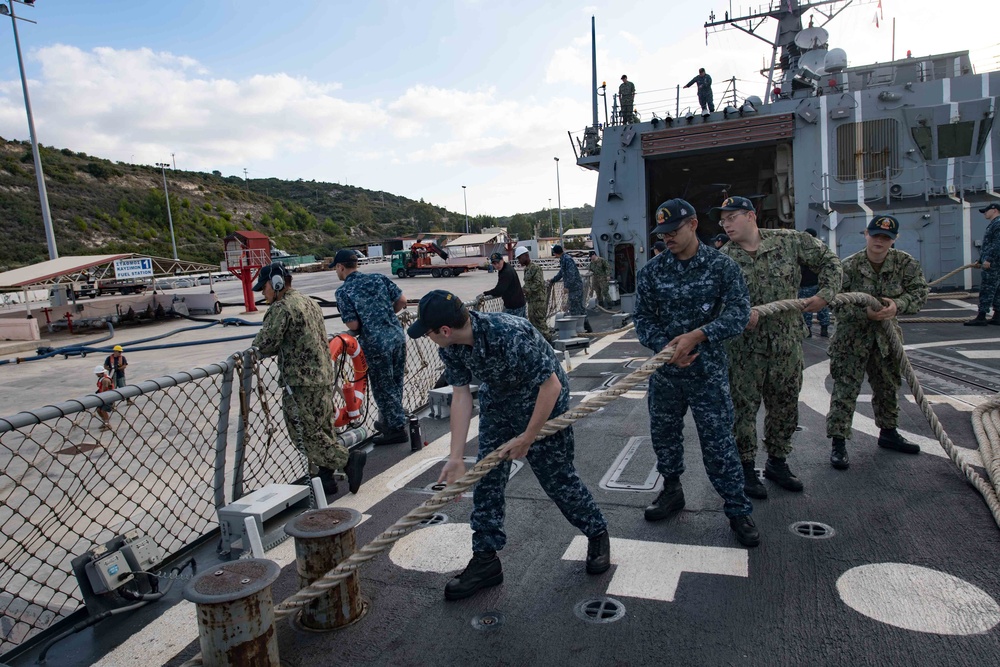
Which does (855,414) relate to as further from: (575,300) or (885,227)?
(575,300)

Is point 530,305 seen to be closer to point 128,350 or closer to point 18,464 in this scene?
point 18,464

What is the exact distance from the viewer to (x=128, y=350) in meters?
13.1

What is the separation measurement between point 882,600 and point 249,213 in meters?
90.5

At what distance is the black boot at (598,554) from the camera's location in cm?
312

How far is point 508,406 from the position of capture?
300 centimetres

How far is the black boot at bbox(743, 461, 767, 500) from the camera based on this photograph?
3.87m

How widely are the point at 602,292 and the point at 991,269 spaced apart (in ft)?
21.4

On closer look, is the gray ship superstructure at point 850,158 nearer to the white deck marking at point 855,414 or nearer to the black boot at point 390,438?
the white deck marking at point 855,414

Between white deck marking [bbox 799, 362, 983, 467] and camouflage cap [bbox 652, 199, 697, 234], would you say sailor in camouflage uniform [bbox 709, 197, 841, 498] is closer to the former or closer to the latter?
camouflage cap [bbox 652, 199, 697, 234]

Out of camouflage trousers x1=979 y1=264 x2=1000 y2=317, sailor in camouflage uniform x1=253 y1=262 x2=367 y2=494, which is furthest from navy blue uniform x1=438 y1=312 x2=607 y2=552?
camouflage trousers x1=979 y1=264 x2=1000 y2=317

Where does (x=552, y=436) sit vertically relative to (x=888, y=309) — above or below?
below

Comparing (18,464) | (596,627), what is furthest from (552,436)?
(18,464)

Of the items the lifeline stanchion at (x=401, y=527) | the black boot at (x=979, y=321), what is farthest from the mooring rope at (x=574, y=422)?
the black boot at (x=979, y=321)

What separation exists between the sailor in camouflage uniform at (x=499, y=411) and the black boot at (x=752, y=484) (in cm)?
122
